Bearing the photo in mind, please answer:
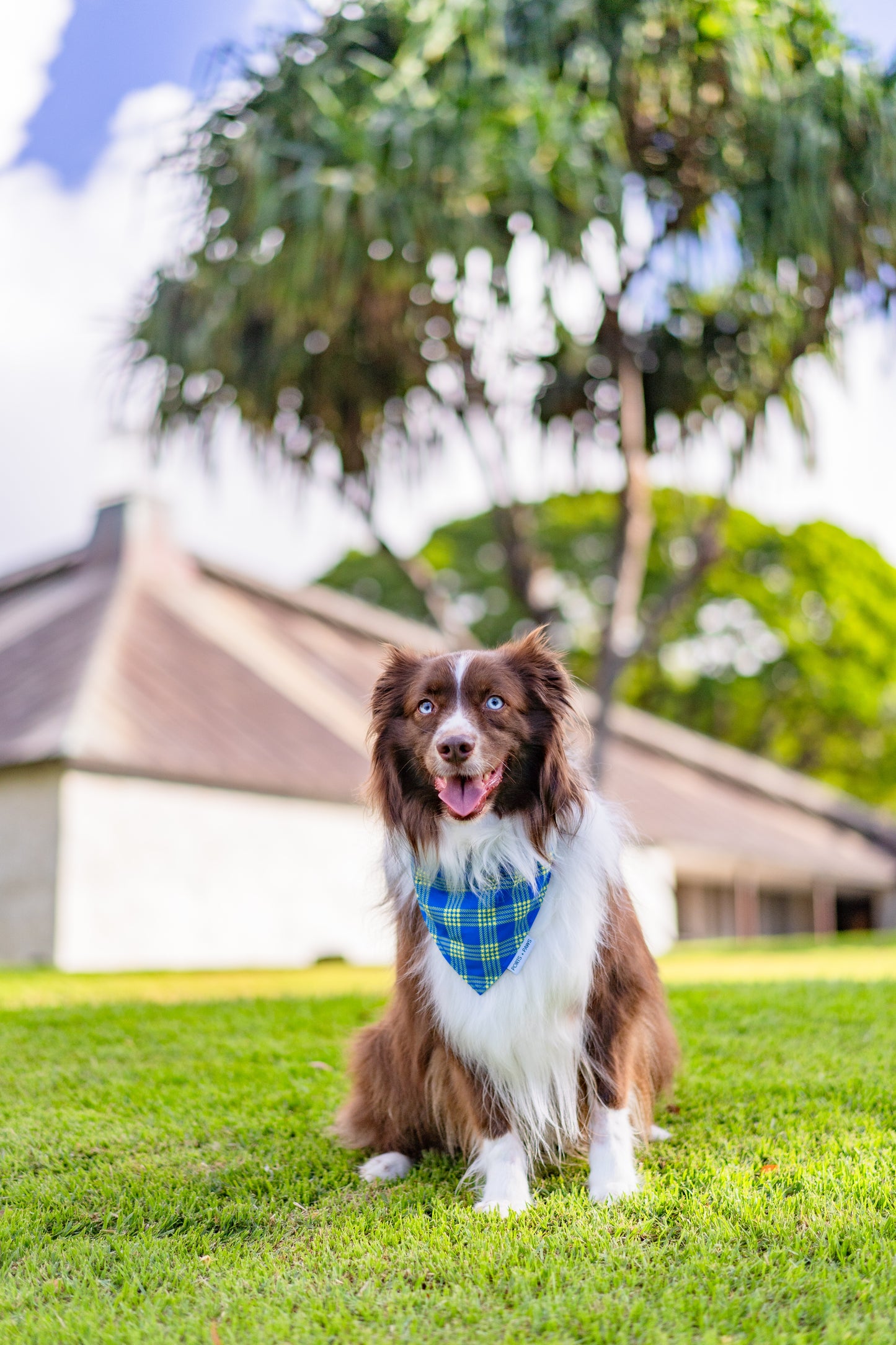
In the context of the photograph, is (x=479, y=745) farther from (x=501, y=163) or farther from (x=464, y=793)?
(x=501, y=163)

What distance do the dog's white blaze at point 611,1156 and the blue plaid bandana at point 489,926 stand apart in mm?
448

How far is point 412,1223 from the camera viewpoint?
2.54m

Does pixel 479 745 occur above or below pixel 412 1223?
above

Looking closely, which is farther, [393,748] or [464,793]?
[393,748]

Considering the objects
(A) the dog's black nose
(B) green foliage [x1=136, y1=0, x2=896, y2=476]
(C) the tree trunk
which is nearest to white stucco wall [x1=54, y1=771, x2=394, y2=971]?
(C) the tree trunk

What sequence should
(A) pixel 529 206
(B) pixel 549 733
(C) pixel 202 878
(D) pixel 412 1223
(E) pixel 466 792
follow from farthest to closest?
(C) pixel 202 878 < (A) pixel 529 206 < (B) pixel 549 733 < (E) pixel 466 792 < (D) pixel 412 1223

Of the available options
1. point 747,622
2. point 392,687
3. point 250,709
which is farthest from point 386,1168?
point 747,622

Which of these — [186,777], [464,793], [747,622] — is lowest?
[186,777]

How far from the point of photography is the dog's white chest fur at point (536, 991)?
275cm

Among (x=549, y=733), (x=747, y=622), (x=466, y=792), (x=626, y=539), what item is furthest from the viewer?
(x=747, y=622)

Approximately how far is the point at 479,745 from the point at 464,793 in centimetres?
14

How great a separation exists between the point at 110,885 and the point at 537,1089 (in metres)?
8.54

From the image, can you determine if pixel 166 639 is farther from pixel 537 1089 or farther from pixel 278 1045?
pixel 537 1089

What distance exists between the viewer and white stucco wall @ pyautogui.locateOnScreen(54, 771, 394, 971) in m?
10.3
